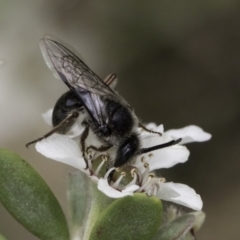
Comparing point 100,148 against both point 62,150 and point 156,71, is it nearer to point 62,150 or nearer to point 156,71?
point 62,150

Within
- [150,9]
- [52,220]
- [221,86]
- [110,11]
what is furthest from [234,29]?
[52,220]

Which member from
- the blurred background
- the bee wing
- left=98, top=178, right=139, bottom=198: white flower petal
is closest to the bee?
the bee wing

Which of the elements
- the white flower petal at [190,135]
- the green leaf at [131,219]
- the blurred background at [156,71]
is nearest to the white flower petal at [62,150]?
the green leaf at [131,219]

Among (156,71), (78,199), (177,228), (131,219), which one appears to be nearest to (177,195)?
(177,228)

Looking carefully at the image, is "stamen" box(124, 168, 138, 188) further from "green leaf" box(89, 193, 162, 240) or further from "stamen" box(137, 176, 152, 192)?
"green leaf" box(89, 193, 162, 240)

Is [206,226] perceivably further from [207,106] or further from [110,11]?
[110,11]

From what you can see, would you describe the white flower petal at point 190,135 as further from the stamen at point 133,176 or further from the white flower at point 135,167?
the stamen at point 133,176
